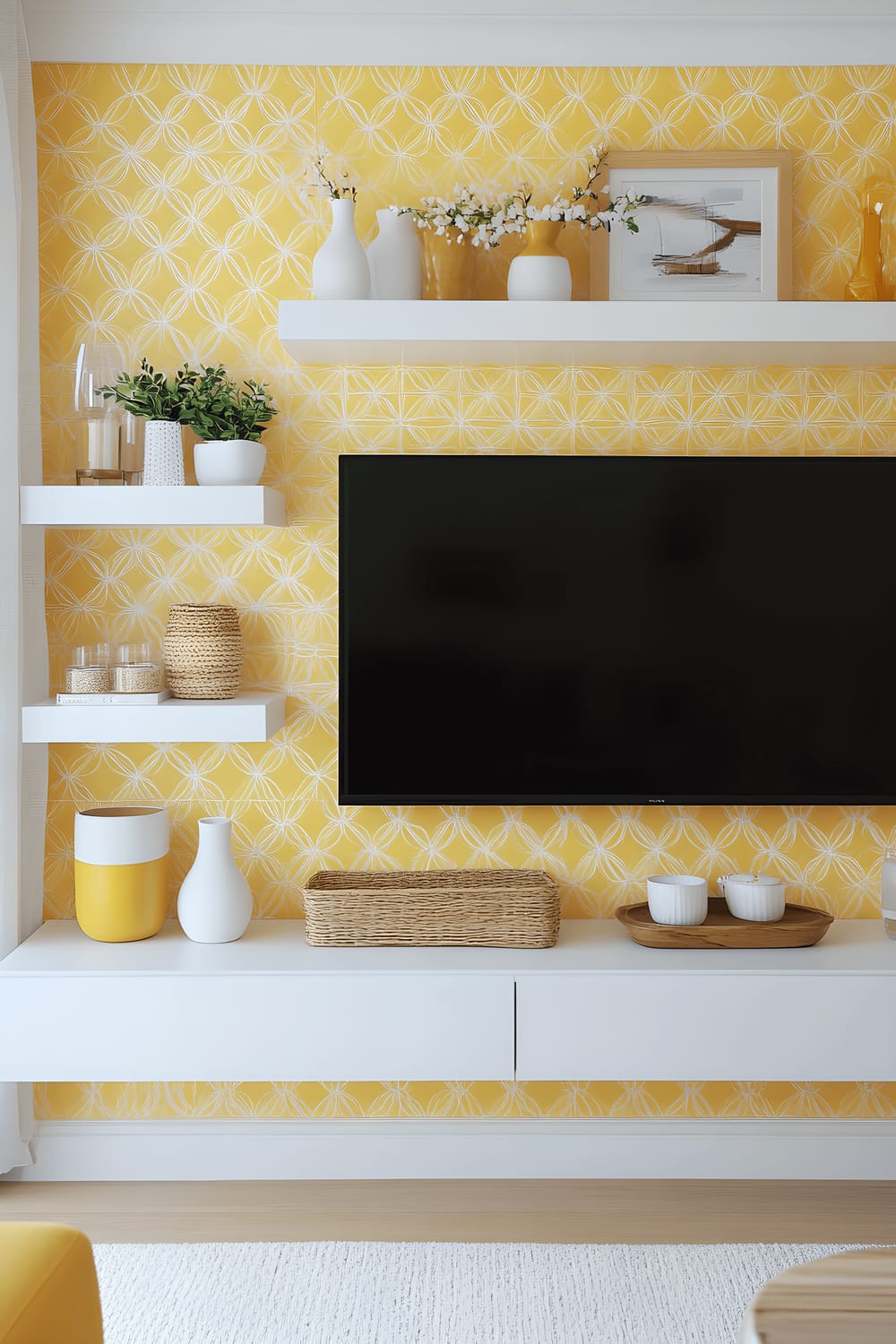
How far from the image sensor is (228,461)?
7.98ft

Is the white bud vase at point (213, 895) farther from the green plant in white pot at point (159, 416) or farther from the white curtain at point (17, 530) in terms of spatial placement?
the green plant in white pot at point (159, 416)

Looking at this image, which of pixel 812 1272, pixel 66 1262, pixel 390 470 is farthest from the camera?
pixel 390 470

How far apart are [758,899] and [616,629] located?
679 millimetres

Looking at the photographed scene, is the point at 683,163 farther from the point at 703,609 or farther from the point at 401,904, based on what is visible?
the point at 401,904

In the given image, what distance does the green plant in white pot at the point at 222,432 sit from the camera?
2.43 meters

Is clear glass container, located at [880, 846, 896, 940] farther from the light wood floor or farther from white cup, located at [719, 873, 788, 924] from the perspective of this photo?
the light wood floor

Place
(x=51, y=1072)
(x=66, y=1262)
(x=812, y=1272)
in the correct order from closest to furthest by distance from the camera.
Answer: (x=812, y=1272)
(x=66, y=1262)
(x=51, y=1072)

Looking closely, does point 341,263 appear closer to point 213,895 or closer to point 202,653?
point 202,653

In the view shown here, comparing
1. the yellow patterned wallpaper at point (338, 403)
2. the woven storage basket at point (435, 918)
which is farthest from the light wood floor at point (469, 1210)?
the woven storage basket at point (435, 918)

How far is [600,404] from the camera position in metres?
2.61

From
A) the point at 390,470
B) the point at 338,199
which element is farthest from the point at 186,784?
the point at 338,199

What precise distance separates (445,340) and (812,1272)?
1.83m

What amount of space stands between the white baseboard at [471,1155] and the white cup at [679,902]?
0.59 m

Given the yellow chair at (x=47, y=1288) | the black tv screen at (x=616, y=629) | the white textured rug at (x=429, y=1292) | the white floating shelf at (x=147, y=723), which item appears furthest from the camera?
the black tv screen at (x=616, y=629)
